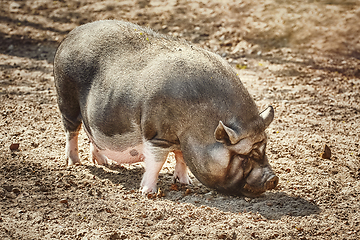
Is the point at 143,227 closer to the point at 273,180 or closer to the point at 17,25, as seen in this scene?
the point at 273,180

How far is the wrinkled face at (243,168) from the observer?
4.29 meters

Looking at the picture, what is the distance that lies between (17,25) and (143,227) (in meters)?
9.34

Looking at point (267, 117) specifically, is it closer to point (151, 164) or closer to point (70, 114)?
point (151, 164)

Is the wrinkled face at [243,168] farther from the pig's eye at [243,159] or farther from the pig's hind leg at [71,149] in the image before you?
the pig's hind leg at [71,149]

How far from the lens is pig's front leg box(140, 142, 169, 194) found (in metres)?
4.64

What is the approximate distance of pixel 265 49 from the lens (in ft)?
33.7

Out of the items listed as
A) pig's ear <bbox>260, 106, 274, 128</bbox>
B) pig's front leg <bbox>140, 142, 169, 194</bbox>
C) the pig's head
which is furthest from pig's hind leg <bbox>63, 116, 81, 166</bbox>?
pig's ear <bbox>260, 106, 274, 128</bbox>

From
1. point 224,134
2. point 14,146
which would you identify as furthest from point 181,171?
point 14,146

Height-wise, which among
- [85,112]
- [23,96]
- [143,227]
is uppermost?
[85,112]

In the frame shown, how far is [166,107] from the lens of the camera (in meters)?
4.39

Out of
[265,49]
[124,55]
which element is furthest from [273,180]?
[265,49]

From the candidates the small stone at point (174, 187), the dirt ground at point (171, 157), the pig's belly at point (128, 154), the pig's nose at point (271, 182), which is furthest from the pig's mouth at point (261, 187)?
the pig's belly at point (128, 154)

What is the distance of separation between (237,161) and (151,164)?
955 mm

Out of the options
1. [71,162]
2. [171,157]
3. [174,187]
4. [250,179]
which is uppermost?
[250,179]
